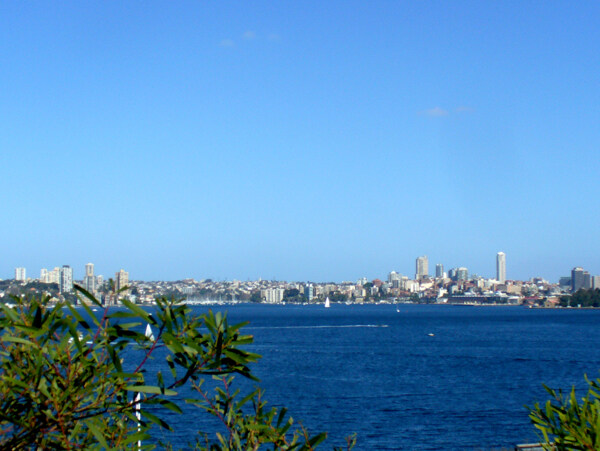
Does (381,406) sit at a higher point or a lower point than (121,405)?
lower

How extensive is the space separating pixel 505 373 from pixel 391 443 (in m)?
19.9

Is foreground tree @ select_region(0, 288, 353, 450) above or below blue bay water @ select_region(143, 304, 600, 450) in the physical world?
above

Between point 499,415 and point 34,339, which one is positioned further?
point 499,415

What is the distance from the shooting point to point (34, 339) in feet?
8.54

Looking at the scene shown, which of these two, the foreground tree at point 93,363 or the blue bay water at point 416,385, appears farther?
the blue bay water at point 416,385

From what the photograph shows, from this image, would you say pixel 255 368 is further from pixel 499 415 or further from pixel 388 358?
pixel 499 415

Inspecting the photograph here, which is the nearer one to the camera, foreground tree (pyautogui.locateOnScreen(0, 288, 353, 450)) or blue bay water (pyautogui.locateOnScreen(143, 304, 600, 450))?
foreground tree (pyautogui.locateOnScreen(0, 288, 353, 450))

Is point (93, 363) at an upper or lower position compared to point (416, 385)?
upper

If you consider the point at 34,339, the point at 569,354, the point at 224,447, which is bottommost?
the point at 569,354

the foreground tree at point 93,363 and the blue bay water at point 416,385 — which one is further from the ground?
the foreground tree at point 93,363

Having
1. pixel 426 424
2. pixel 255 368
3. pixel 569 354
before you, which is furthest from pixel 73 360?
pixel 569 354

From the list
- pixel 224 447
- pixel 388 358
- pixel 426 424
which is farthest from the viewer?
pixel 388 358

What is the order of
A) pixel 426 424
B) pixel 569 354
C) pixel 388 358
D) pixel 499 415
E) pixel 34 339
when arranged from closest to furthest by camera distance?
pixel 34 339 → pixel 426 424 → pixel 499 415 → pixel 388 358 → pixel 569 354

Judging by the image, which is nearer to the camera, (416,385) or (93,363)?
(93,363)
